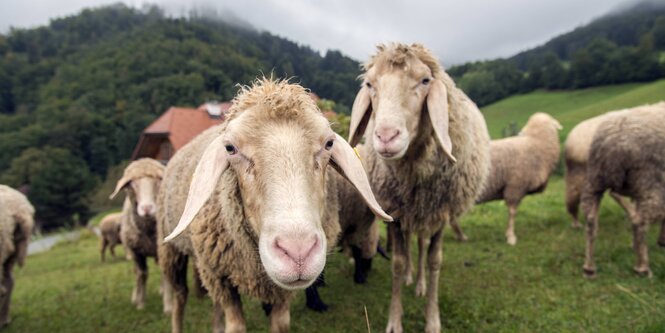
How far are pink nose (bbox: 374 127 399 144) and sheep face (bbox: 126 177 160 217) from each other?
350 cm

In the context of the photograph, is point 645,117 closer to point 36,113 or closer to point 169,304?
point 169,304

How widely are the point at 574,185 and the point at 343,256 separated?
442 centimetres

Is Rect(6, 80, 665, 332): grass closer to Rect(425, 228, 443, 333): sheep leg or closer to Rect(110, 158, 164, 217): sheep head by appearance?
Rect(425, 228, 443, 333): sheep leg

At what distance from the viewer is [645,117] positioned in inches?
163

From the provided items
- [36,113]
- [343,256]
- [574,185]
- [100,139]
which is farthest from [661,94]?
[36,113]

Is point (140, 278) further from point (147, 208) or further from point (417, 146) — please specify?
point (417, 146)

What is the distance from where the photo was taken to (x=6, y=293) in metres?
5.22

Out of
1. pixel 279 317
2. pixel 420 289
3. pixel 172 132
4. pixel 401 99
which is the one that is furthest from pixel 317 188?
pixel 172 132

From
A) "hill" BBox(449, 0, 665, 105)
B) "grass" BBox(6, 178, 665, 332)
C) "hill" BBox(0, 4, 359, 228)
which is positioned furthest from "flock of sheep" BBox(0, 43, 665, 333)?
"hill" BBox(449, 0, 665, 105)

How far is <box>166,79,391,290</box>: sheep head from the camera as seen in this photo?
145 centimetres

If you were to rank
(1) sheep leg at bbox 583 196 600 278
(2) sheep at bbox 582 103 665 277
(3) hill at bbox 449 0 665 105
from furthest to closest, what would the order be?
(3) hill at bbox 449 0 665 105 → (1) sheep leg at bbox 583 196 600 278 → (2) sheep at bbox 582 103 665 277

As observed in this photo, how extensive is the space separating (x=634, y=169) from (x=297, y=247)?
14.5ft

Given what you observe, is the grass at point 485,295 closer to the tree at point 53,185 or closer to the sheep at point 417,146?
the sheep at point 417,146

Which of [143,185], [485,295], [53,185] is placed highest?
[143,185]
